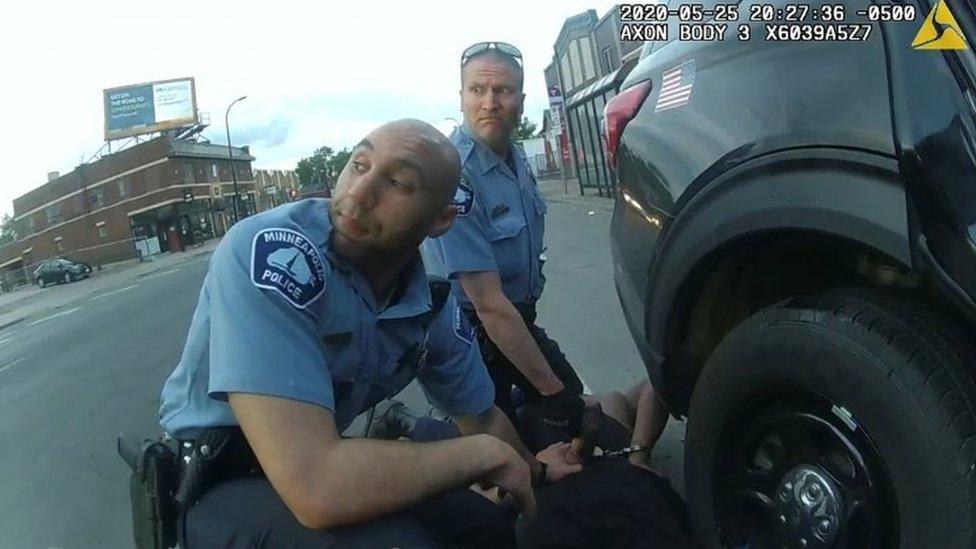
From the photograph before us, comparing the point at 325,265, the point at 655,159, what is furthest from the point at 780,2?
the point at 325,265

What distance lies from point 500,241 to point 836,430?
4.83 feet

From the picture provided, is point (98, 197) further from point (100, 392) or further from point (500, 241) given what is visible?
point (500, 241)

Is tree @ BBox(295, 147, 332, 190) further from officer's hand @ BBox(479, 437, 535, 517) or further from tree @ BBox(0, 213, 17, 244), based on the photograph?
officer's hand @ BBox(479, 437, 535, 517)

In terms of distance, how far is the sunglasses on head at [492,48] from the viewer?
9.81 feet

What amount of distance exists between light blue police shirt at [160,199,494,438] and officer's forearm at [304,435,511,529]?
13 cm

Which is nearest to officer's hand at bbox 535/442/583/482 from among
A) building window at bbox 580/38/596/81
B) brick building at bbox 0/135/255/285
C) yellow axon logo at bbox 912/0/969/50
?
yellow axon logo at bbox 912/0/969/50

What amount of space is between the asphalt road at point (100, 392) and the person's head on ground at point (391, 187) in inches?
74.4

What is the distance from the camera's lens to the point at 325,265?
1692mm

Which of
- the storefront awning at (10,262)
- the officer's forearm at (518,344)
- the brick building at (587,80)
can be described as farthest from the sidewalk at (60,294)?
the storefront awning at (10,262)

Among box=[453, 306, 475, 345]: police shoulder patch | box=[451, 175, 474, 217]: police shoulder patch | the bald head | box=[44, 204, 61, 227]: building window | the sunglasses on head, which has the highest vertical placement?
box=[44, 204, 61, 227]: building window

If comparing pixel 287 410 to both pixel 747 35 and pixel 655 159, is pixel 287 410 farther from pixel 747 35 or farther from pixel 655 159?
pixel 747 35

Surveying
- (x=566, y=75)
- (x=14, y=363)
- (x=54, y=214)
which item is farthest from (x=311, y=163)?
(x=14, y=363)

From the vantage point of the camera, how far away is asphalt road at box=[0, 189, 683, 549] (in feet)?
11.7

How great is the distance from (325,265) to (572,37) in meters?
24.7
